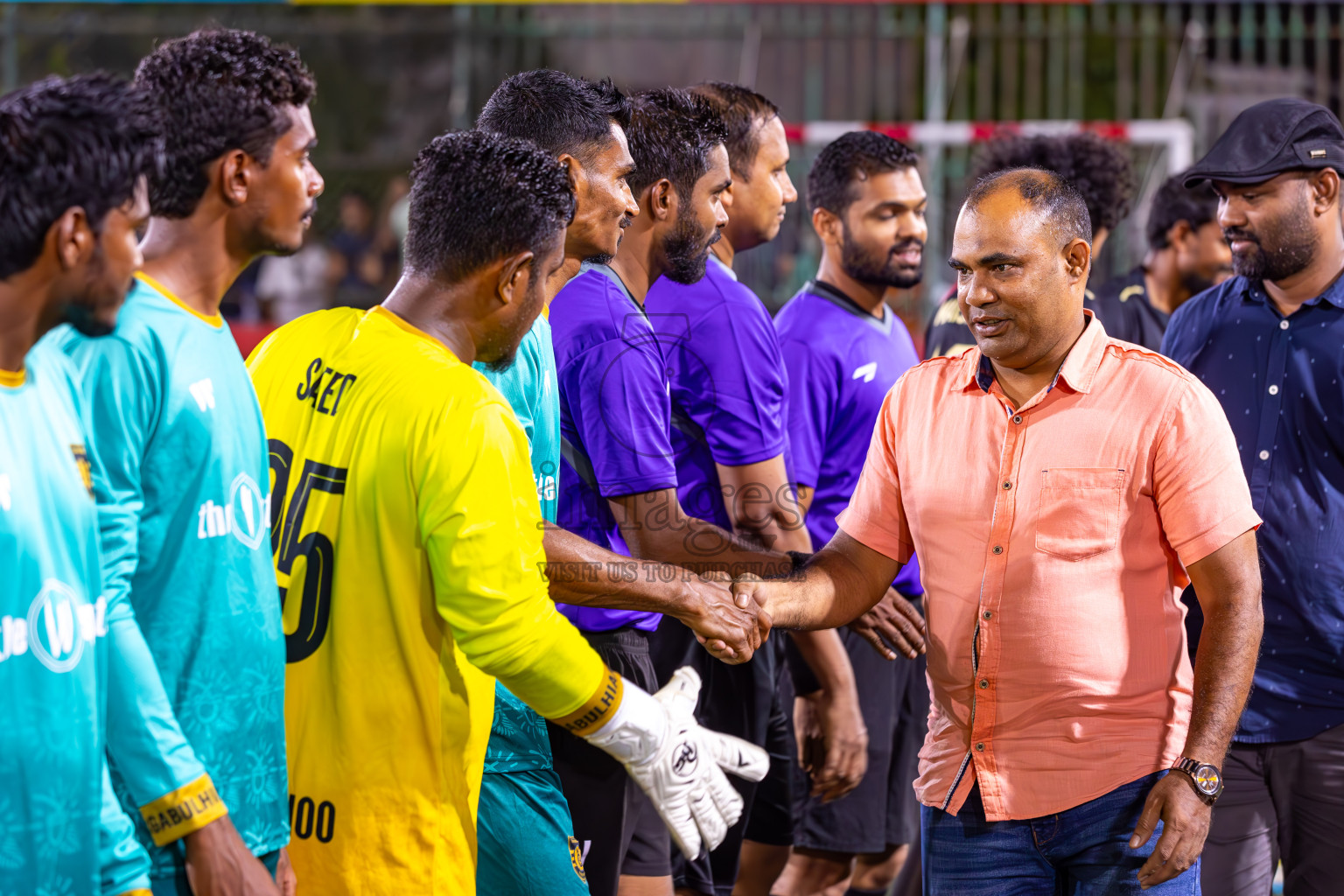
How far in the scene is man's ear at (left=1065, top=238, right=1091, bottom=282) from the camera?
2.86 metres

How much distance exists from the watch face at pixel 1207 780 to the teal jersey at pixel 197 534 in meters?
1.68

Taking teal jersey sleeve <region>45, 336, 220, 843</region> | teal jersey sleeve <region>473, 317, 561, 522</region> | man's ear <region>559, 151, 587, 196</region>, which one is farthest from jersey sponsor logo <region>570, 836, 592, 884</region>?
man's ear <region>559, 151, 587, 196</region>

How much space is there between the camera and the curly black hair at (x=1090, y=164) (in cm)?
555

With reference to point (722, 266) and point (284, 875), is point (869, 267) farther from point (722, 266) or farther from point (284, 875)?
point (284, 875)

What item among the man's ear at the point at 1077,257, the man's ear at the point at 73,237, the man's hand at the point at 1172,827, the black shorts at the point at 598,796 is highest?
the man's ear at the point at 73,237

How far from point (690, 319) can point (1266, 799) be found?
1.97 m

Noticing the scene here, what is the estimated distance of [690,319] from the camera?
374 cm

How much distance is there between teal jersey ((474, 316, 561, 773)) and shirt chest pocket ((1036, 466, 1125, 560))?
3.40 feet

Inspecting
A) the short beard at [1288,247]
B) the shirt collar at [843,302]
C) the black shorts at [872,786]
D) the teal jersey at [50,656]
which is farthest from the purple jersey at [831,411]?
the teal jersey at [50,656]

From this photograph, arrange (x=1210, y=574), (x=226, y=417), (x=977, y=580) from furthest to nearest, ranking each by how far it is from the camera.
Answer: (x=977, y=580)
(x=1210, y=574)
(x=226, y=417)

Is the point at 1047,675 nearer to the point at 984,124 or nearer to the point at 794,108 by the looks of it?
the point at 984,124

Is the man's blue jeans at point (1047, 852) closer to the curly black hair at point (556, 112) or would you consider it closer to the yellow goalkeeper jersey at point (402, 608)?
the yellow goalkeeper jersey at point (402, 608)

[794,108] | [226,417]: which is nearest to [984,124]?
[794,108]

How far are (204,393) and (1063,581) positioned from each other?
1665 mm
